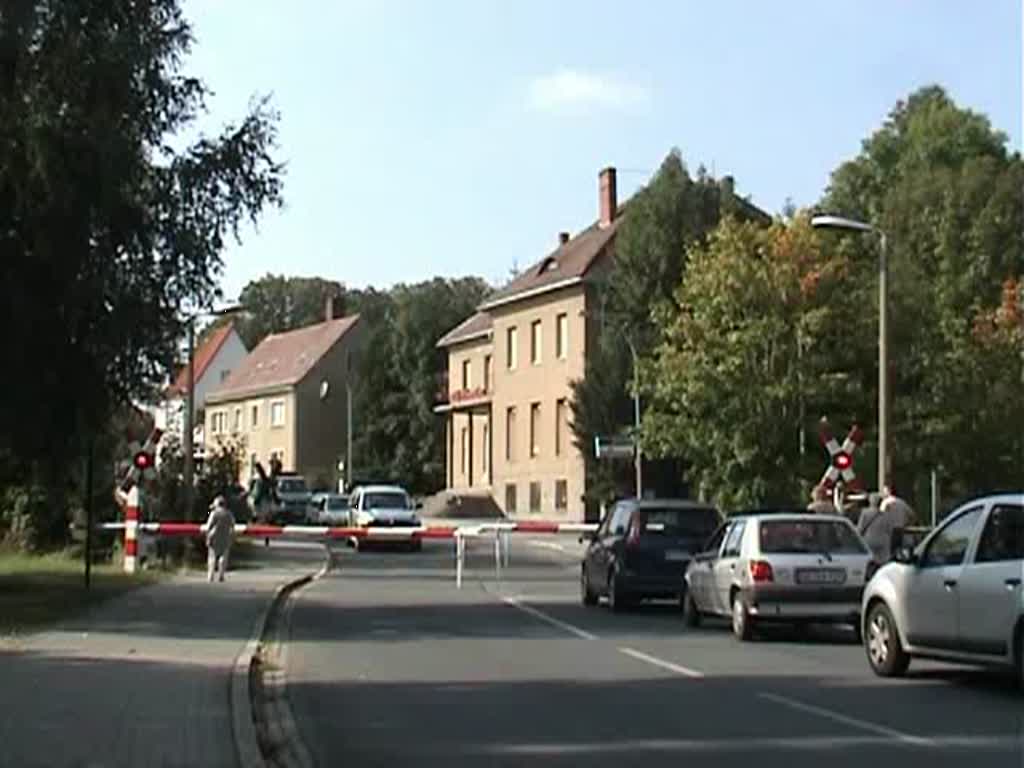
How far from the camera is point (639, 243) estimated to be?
67750 millimetres

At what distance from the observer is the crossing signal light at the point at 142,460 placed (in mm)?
37469

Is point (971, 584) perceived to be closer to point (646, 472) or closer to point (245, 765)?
point (245, 765)

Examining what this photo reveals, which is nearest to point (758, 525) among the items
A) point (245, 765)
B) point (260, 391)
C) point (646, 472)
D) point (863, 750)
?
point (863, 750)

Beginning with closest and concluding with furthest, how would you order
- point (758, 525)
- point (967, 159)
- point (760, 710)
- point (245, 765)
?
point (245, 765) < point (760, 710) < point (758, 525) < point (967, 159)

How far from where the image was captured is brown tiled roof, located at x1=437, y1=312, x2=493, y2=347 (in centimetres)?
9325

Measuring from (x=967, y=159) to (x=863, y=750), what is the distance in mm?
64364

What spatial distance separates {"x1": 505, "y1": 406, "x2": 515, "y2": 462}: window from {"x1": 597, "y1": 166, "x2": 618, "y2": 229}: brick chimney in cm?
990

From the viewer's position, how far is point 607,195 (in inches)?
3285

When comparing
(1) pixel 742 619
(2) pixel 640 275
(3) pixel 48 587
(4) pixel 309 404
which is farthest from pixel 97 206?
(4) pixel 309 404

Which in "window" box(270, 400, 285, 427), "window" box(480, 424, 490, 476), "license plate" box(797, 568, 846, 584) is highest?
"window" box(270, 400, 285, 427)

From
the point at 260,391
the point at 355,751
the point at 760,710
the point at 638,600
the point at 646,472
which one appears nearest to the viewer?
the point at 355,751

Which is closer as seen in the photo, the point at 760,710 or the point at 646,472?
the point at 760,710

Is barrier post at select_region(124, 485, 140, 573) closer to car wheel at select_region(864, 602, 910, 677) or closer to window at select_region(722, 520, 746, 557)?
window at select_region(722, 520, 746, 557)

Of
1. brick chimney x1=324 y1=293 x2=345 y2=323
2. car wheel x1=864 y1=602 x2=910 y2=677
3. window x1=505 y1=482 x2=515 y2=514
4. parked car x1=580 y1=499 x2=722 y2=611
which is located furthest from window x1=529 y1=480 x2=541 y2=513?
car wheel x1=864 y1=602 x2=910 y2=677
